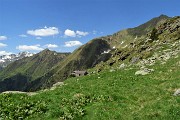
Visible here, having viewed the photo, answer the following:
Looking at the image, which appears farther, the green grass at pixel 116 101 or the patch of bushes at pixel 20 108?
the patch of bushes at pixel 20 108

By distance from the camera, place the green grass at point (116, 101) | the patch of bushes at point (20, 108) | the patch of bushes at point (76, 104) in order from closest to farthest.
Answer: the green grass at point (116, 101) → the patch of bushes at point (76, 104) → the patch of bushes at point (20, 108)

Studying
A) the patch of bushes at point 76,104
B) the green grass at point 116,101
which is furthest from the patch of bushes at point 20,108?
the patch of bushes at point 76,104

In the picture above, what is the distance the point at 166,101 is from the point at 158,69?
15727 millimetres

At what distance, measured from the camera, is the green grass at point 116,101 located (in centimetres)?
2397

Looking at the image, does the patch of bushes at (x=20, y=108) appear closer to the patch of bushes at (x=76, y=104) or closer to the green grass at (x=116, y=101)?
the green grass at (x=116, y=101)

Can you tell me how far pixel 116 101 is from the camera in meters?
28.0

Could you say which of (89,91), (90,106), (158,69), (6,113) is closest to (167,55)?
(158,69)

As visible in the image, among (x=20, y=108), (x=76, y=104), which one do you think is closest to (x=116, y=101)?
(x=76, y=104)

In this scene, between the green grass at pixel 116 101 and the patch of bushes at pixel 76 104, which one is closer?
the green grass at pixel 116 101

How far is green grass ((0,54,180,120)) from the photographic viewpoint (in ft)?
78.6

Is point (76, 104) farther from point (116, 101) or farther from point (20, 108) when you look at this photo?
point (20, 108)

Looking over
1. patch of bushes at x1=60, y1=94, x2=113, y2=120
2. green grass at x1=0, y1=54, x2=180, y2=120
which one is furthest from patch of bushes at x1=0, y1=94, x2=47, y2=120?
patch of bushes at x1=60, y1=94, x2=113, y2=120

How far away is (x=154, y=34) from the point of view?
11281 cm

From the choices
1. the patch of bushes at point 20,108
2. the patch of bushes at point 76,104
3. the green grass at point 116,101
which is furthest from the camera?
the patch of bushes at point 20,108
